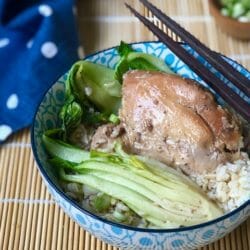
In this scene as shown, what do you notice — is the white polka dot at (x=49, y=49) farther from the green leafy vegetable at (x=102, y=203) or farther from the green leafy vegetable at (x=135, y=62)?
the green leafy vegetable at (x=102, y=203)

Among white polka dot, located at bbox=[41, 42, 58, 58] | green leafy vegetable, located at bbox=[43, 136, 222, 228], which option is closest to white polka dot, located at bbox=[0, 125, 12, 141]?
white polka dot, located at bbox=[41, 42, 58, 58]

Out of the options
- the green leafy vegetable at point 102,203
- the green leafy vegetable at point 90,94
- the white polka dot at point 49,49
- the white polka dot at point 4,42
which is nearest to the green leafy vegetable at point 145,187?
the green leafy vegetable at point 102,203

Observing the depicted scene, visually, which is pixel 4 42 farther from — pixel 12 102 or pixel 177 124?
pixel 177 124

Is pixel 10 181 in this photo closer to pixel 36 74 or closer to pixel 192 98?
pixel 36 74

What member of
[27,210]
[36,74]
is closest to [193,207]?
[27,210]

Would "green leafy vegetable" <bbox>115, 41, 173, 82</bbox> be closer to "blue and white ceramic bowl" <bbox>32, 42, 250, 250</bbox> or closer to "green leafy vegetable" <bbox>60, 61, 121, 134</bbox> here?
"green leafy vegetable" <bbox>60, 61, 121, 134</bbox>

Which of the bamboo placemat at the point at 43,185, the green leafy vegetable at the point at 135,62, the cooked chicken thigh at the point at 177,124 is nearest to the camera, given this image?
the cooked chicken thigh at the point at 177,124
